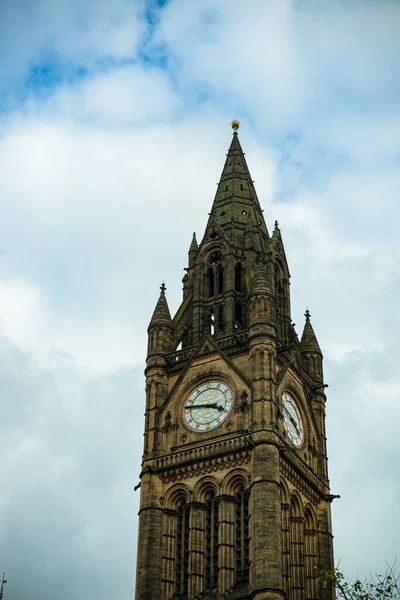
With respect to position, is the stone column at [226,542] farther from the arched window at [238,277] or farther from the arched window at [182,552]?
the arched window at [238,277]

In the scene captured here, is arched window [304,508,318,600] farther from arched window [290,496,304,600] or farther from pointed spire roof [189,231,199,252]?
pointed spire roof [189,231,199,252]

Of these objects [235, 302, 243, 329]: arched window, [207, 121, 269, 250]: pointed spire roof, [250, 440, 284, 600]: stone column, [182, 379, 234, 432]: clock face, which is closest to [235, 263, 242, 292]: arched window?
[235, 302, 243, 329]: arched window

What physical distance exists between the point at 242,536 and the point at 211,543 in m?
1.69

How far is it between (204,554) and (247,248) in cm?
1928

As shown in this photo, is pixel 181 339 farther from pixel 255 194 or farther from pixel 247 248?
pixel 255 194

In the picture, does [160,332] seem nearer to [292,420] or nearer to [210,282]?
[210,282]

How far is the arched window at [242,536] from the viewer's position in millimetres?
54719

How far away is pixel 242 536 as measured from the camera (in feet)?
183

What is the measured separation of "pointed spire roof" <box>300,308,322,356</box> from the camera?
2645 inches

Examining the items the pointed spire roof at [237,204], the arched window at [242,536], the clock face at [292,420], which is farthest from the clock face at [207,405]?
the pointed spire roof at [237,204]

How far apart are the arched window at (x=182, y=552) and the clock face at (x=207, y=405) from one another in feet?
13.8

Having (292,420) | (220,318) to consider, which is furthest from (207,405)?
(220,318)

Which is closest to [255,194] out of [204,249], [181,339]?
[204,249]

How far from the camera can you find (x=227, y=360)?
61562 mm
